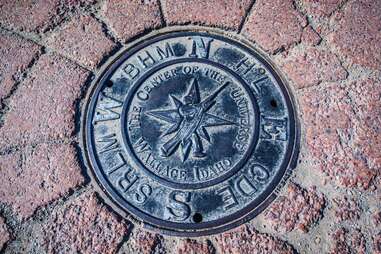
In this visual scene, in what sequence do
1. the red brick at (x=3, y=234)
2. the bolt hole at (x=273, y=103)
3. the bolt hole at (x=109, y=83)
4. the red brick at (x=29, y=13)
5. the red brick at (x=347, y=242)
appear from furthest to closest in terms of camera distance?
the red brick at (x=29, y=13)
the bolt hole at (x=109, y=83)
the bolt hole at (x=273, y=103)
the red brick at (x=3, y=234)
the red brick at (x=347, y=242)

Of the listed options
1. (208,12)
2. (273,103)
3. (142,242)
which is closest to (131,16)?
(208,12)

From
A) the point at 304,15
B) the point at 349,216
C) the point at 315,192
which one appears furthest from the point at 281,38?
the point at 349,216

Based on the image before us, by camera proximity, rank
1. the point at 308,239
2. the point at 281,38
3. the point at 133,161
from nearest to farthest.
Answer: the point at 308,239 < the point at 133,161 < the point at 281,38

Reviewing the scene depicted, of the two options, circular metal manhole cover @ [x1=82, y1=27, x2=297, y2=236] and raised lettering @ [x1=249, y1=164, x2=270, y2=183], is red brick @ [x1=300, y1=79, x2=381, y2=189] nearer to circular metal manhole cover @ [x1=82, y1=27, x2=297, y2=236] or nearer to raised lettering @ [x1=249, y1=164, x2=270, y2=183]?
circular metal manhole cover @ [x1=82, y1=27, x2=297, y2=236]

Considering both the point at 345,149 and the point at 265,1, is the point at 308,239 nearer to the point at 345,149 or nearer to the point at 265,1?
the point at 345,149

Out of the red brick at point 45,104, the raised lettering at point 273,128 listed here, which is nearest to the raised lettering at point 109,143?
the red brick at point 45,104

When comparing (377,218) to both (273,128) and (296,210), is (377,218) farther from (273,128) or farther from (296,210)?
(273,128)

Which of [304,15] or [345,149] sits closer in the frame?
[345,149]

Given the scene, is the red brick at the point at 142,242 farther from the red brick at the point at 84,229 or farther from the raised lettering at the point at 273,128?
the raised lettering at the point at 273,128

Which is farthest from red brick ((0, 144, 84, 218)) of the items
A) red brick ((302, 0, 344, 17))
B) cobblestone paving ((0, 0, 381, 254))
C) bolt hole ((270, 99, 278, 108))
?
red brick ((302, 0, 344, 17))
